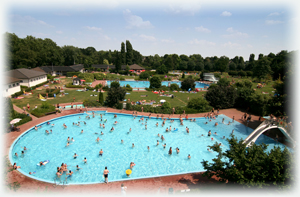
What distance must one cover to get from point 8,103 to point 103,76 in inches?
1722

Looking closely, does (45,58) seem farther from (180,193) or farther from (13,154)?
(180,193)

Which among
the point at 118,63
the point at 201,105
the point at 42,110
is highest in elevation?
the point at 118,63

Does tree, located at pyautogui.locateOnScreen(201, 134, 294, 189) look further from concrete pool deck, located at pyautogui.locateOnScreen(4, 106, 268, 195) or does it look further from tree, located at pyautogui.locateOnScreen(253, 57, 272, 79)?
tree, located at pyautogui.locateOnScreen(253, 57, 272, 79)

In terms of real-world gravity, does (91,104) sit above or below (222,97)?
below

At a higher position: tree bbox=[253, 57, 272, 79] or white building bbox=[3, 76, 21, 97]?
tree bbox=[253, 57, 272, 79]

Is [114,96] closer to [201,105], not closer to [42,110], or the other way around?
[42,110]

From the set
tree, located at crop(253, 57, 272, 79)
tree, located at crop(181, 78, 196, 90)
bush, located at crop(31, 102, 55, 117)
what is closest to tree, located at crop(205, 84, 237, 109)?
tree, located at crop(181, 78, 196, 90)

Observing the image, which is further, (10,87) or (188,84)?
(188,84)

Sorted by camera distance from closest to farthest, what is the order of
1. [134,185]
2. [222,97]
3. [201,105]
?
[134,185] < [201,105] < [222,97]

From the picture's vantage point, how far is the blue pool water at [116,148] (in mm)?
14422

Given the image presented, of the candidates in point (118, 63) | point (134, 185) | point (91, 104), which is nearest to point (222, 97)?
point (134, 185)

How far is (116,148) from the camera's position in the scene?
18375mm

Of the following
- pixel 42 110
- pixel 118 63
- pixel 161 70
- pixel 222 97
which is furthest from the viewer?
pixel 118 63

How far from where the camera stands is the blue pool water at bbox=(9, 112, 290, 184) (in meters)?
14.4
